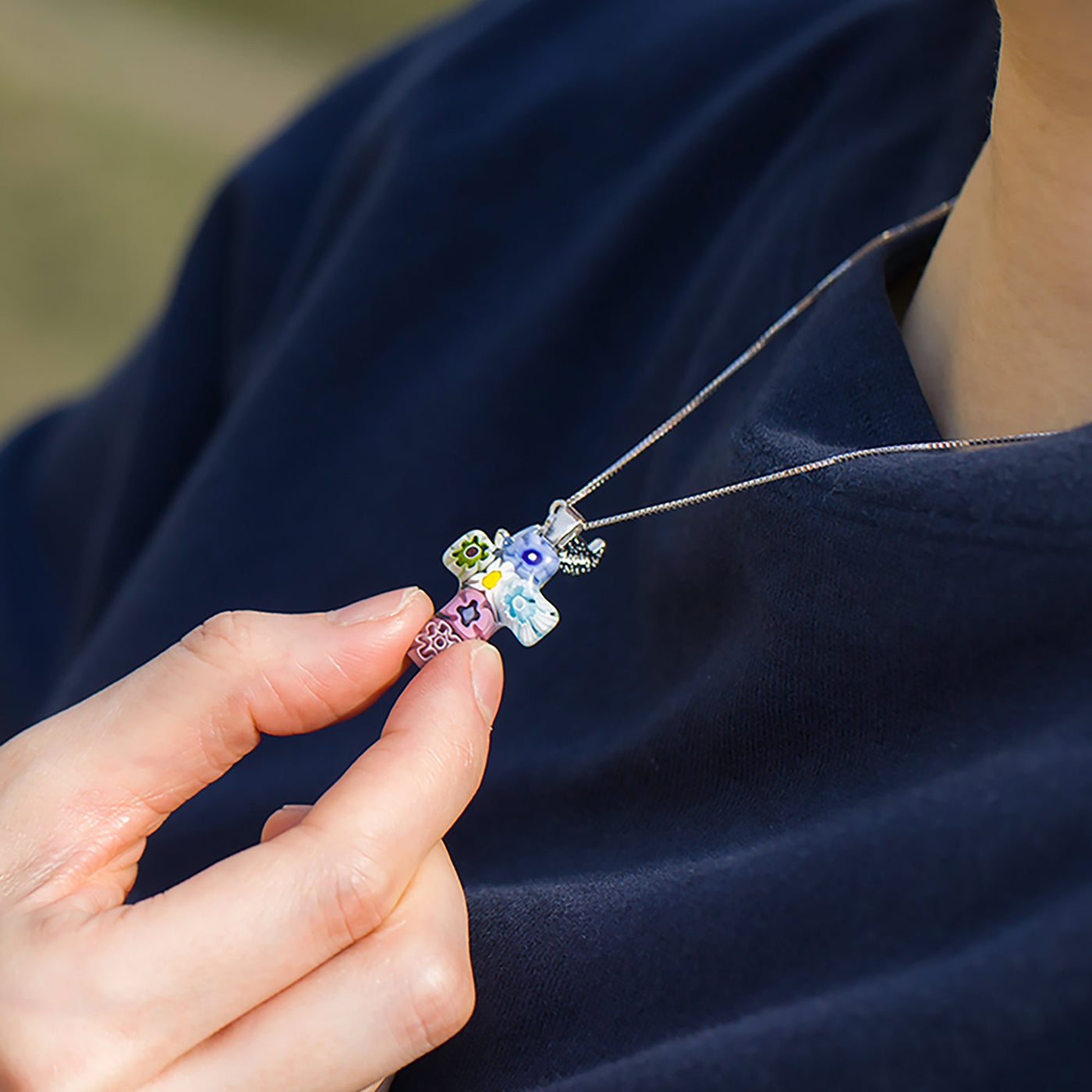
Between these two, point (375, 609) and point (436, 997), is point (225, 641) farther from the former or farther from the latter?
point (436, 997)

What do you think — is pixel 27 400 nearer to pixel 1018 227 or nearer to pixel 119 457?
pixel 119 457

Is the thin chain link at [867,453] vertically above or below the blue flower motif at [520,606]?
below

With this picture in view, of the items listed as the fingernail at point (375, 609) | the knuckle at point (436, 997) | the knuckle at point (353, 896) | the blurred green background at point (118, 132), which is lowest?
the knuckle at point (436, 997)

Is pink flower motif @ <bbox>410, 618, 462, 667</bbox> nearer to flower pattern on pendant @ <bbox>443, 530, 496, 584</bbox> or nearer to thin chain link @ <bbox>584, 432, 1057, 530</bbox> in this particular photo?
flower pattern on pendant @ <bbox>443, 530, 496, 584</bbox>

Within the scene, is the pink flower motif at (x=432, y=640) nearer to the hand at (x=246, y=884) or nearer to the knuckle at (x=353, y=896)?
the hand at (x=246, y=884)

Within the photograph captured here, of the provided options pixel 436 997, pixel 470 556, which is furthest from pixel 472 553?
pixel 436 997

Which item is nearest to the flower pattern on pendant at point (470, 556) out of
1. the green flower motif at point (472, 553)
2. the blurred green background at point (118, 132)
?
the green flower motif at point (472, 553)

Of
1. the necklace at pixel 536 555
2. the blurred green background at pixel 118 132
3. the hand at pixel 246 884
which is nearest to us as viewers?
the hand at pixel 246 884

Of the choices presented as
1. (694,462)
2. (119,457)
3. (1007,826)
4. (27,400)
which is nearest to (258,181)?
(119,457)
